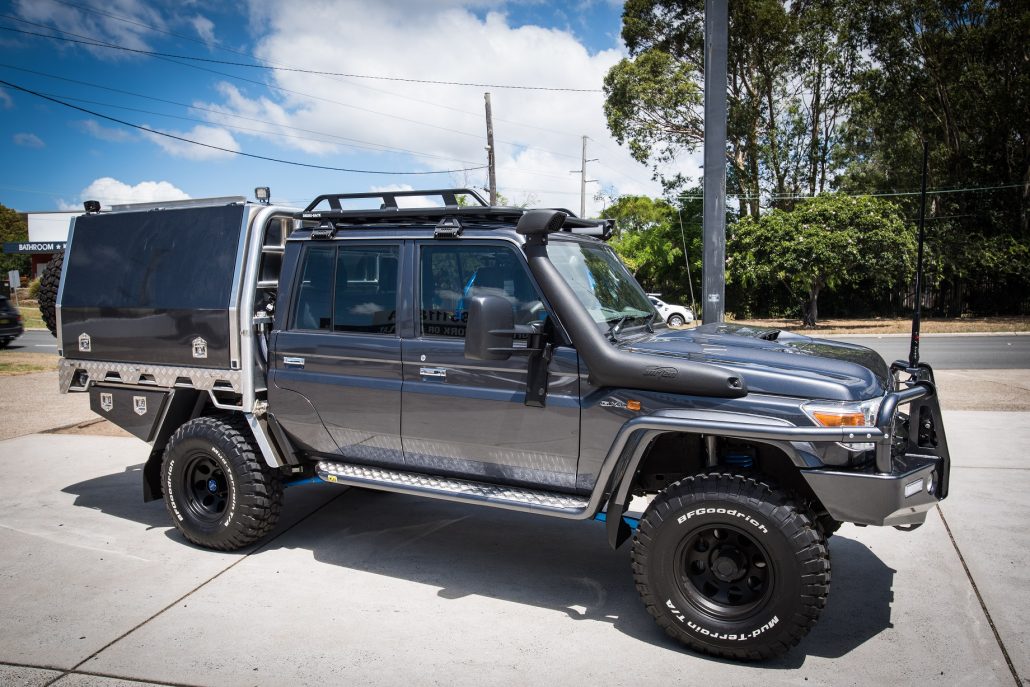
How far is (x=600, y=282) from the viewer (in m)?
4.39

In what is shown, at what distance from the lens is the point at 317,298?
467cm

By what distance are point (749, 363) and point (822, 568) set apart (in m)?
0.98

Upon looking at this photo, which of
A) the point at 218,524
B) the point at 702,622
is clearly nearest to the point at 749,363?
the point at 702,622

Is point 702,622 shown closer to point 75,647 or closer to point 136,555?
point 75,647

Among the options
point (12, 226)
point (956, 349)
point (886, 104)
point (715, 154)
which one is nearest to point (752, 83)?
Answer: point (886, 104)

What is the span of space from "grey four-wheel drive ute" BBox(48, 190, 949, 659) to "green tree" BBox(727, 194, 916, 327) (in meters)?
22.6

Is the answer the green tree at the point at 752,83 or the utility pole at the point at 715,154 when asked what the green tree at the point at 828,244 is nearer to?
the green tree at the point at 752,83

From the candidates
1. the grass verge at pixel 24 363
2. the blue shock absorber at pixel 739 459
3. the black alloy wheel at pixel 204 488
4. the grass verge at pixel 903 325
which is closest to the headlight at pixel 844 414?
the blue shock absorber at pixel 739 459

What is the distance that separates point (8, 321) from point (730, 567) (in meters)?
21.4

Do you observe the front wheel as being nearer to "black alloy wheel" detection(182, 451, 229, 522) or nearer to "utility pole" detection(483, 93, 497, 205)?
"black alloy wheel" detection(182, 451, 229, 522)

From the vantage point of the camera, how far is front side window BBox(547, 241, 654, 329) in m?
4.10

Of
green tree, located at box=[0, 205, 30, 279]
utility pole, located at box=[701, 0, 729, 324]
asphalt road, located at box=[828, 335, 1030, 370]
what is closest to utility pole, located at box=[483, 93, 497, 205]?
asphalt road, located at box=[828, 335, 1030, 370]

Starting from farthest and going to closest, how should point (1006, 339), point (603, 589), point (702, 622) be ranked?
point (1006, 339)
point (603, 589)
point (702, 622)

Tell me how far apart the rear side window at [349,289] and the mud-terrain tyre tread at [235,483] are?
33.7 inches
